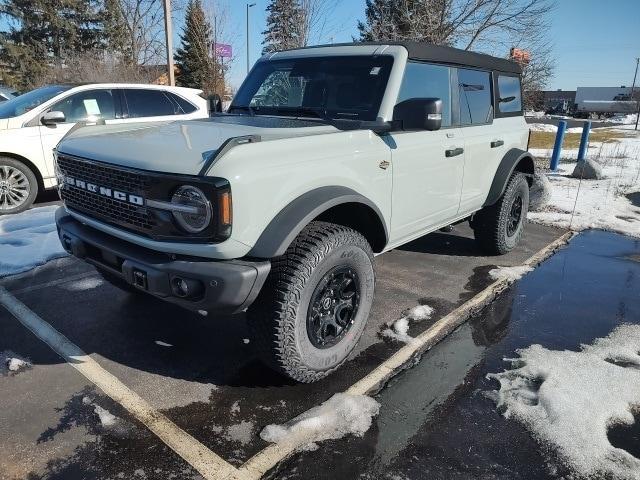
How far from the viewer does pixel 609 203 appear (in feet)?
26.4

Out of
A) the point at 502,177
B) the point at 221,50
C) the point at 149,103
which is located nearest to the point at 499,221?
the point at 502,177

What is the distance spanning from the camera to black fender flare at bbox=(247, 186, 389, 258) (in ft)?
7.80

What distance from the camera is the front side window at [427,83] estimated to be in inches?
135

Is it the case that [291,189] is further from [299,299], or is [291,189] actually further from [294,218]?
[299,299]

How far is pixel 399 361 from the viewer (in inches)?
123

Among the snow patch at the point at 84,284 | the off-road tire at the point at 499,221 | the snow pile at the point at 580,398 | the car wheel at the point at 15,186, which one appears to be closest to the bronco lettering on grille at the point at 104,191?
the snow patch at the point at 84,284

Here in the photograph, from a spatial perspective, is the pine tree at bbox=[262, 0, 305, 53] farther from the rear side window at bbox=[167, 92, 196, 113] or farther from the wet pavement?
the wet pavement

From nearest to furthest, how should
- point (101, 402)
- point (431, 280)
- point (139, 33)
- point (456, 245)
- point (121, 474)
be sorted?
point (121, 474)
point (101, 402)
point (431, 280)
point (456, 245)
point (139, 33)

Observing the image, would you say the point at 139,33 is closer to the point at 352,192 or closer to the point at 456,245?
the point at 456,245

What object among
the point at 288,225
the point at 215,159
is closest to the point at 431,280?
the point at 288,225

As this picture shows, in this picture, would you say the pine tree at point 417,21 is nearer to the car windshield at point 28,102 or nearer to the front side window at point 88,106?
the front side window at point 88,106

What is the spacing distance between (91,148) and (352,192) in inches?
61.2

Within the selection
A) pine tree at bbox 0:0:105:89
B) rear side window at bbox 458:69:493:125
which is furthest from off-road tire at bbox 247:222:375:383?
pine tree at bbox 0:0:105:89

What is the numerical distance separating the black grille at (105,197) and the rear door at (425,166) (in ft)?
5.33
